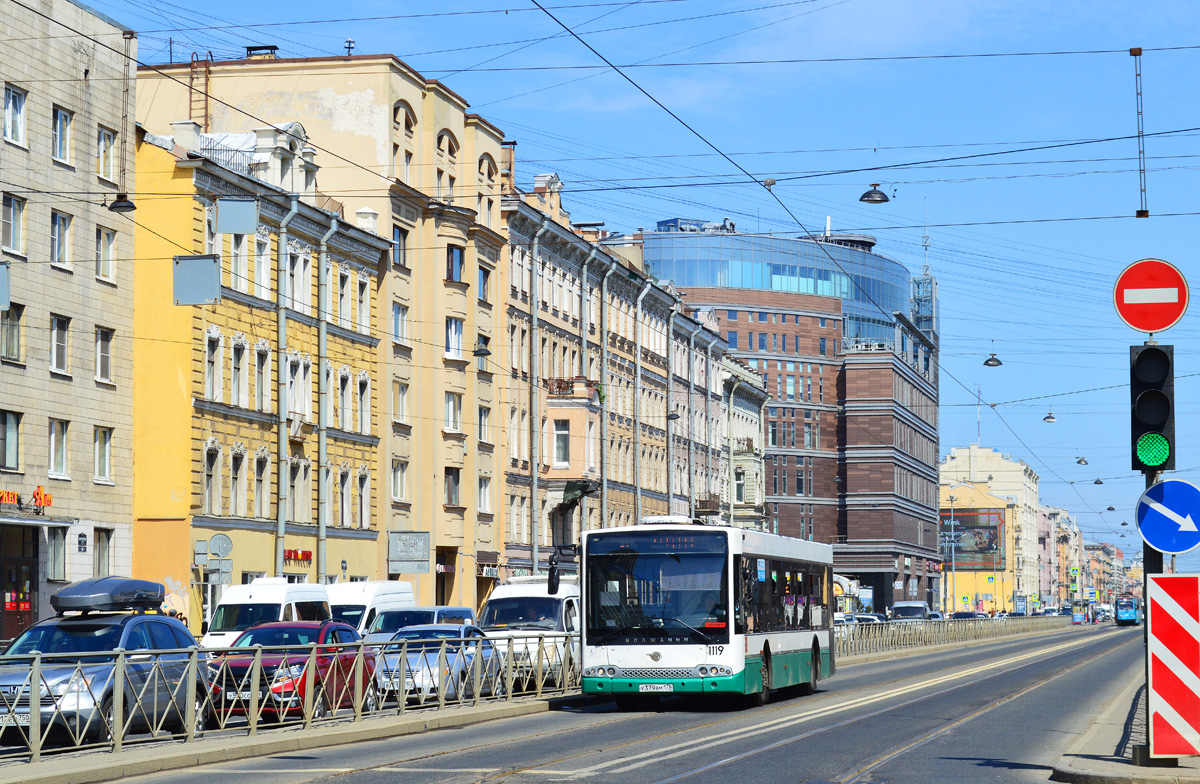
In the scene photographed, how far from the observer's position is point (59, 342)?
128ft

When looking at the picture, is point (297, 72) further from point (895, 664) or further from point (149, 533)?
point (895, 664)

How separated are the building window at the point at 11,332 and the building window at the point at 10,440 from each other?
1.28 metres

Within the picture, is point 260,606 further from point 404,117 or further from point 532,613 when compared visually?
point 404,117

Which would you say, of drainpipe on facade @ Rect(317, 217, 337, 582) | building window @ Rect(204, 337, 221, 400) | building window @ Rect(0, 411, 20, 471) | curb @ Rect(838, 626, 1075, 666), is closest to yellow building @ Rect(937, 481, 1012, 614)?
curb @ Rect(838, 626, 1075, 666)

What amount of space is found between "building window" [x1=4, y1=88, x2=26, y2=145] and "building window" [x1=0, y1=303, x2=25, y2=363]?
3.69 meters

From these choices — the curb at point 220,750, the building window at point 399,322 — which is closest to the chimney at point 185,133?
the building window at point 399,322

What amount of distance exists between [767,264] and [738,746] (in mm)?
123653

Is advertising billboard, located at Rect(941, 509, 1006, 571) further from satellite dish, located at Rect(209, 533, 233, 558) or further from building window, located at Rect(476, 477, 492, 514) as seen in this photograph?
satellite dish, located at Rect(209, 533, 233, 558)

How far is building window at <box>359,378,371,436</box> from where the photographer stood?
52125 millimetres

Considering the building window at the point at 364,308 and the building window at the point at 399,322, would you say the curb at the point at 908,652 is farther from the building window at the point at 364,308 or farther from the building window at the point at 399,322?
the building window at the point at 364,308

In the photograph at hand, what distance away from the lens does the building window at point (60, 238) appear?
127 feet

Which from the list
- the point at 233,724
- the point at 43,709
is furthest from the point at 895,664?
the point at 43,709

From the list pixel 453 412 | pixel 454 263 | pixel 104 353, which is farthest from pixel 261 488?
pixel 454 263

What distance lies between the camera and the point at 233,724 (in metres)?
19.1
